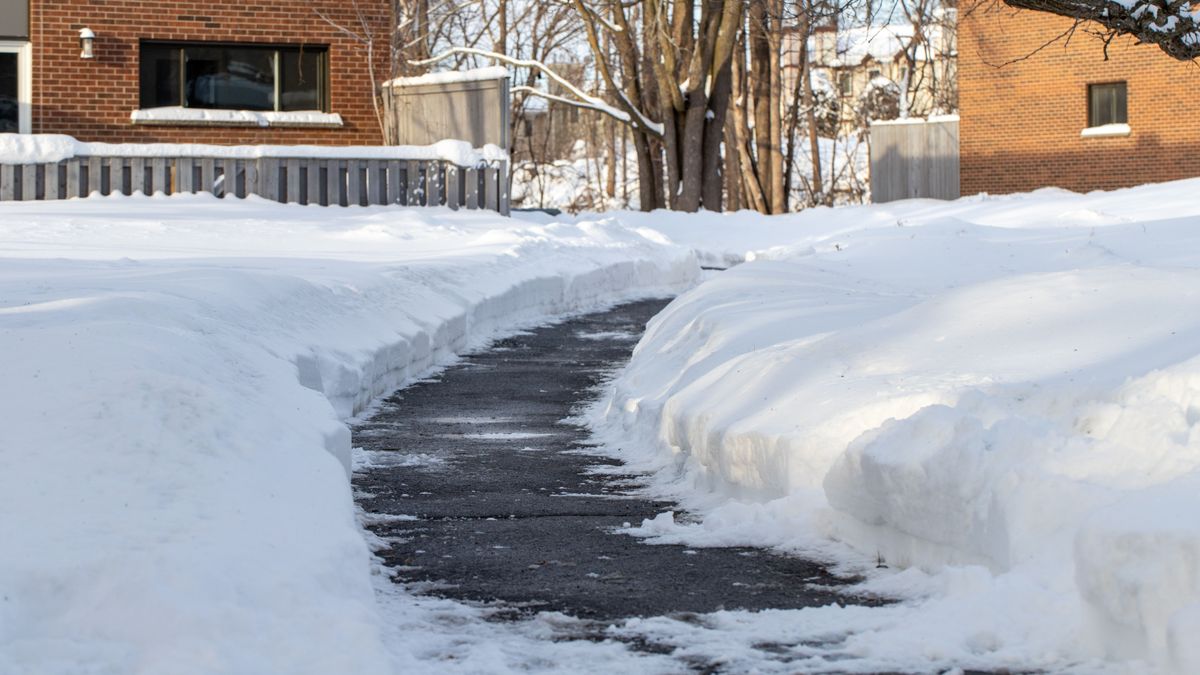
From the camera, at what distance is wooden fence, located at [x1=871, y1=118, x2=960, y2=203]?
30.4 metres

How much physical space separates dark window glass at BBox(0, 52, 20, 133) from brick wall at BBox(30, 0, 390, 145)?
36cm

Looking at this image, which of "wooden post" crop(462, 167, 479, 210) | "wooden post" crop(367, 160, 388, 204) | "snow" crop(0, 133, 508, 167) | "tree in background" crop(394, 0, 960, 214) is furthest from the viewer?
"tree in background" crop(394, 0, 960, 214)

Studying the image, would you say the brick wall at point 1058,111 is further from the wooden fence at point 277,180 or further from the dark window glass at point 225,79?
the dark window glass at point 225,79

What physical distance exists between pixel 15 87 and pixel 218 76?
9.10 ft

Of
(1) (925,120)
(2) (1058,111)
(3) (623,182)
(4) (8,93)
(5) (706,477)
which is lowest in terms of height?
(5) (706,477)

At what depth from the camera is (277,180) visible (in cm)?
1761

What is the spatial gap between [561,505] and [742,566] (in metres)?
1.33

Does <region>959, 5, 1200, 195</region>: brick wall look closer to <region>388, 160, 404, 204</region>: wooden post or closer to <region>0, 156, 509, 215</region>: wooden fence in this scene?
<region>0, 156, 509, 215</region>: wooden fence

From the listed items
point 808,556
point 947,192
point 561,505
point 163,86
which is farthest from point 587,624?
point 947,192

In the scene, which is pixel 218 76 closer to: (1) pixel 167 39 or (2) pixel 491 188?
(1) pixel 167 39

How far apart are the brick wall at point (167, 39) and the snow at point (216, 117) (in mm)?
144

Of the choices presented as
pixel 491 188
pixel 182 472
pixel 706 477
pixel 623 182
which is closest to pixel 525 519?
pixel 706 477

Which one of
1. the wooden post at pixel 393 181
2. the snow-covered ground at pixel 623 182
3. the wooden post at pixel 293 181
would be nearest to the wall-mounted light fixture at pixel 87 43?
the wooden post at pixel 293 181

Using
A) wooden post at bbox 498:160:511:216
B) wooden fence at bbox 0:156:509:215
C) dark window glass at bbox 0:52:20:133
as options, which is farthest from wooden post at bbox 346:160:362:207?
dark window glass at bbox 0:52:20:133
